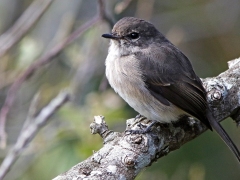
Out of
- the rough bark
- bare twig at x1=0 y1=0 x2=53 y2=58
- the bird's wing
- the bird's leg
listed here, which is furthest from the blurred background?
the rough bark

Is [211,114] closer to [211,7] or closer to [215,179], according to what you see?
[215,179]

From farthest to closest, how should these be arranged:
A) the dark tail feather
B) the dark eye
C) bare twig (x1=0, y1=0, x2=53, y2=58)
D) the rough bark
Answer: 1. bare twig (x1=0, y1=0, x2=53, y2=58)
2. the dark eye
3. the dark tail feather
4. the rough bark

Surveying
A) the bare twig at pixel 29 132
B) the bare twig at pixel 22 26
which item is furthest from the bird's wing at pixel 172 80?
the bare twig at pixel 22 26

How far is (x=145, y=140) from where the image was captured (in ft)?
12.4

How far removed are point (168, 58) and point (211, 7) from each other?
3.09 metres

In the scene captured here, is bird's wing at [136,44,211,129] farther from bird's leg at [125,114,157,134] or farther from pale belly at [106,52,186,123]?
bird's leg at [125,114,157,134]

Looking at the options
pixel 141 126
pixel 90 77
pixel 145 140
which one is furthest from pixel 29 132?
pixel 90 77

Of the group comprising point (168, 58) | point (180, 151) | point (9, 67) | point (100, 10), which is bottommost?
point (180, 151)

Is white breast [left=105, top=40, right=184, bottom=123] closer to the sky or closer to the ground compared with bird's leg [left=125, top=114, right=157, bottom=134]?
closer to the sky

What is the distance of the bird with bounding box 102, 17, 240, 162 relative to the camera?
430 centimetres

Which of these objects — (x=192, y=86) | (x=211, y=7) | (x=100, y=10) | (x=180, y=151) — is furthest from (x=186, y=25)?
(x=192, y=86)

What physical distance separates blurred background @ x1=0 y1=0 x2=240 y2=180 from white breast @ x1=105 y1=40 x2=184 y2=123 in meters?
0.31

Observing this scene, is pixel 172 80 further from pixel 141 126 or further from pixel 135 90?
pixel 141 126

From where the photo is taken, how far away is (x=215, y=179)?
6.17m
